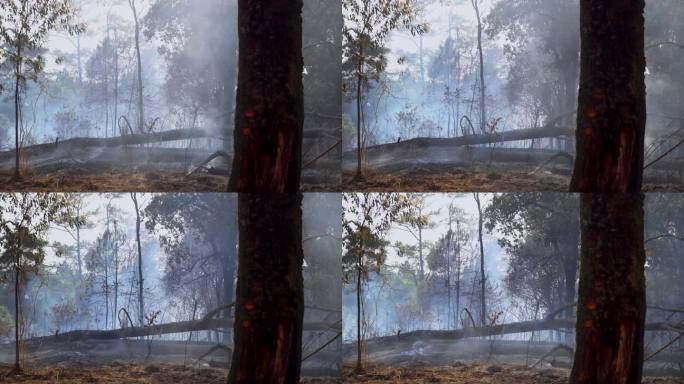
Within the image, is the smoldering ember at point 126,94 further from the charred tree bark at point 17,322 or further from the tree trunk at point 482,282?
the tree trunk at point 482,282

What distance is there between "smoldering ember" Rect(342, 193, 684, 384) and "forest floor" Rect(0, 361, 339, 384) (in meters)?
0.68

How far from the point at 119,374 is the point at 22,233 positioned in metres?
0.79

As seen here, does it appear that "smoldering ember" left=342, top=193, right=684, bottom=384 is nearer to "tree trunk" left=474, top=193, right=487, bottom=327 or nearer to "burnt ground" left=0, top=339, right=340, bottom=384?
"tree trunk" left=474, top=193, right=487, bottom=327

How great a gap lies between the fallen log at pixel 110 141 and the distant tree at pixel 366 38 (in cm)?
74

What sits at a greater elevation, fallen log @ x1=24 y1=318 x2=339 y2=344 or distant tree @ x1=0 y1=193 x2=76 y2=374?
distant tree @ x1=0 y1=193 x2=76 y2=374

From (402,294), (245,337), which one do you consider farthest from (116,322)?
(402,294)

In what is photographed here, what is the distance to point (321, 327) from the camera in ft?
11.0

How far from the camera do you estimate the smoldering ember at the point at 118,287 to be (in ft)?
10.6

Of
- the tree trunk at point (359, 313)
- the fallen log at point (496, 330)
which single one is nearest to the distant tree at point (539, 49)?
the fallen log at point (496, 330)

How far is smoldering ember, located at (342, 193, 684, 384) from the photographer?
3.35 m

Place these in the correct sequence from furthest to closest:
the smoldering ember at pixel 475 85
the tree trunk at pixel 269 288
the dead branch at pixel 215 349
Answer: the smoldering ember at pixel 475 85, the dead branch at pixel 215 349, the tree trunk at pixel 269 288

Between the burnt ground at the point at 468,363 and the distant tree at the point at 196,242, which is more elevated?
the distant tree at the point at 196,242

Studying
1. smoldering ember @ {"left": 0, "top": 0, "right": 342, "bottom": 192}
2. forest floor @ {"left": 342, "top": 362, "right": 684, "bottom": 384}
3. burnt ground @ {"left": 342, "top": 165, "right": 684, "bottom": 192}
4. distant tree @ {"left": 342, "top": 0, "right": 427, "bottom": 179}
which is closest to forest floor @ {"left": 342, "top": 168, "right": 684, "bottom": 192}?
burnt ground @ {"left": 342, "top": 165, "right": 684, "bottom": 192}

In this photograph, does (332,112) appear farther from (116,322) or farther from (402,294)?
(116,322)
